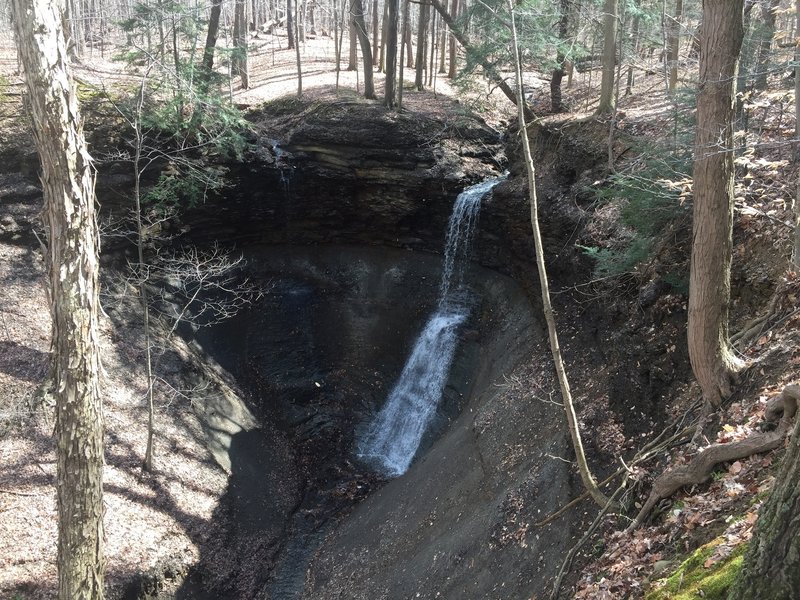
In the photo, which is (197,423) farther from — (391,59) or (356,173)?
(391,59)

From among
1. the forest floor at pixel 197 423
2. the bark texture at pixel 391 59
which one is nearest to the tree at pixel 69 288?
the forest floor at pixel 197 423

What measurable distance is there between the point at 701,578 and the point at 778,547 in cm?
141

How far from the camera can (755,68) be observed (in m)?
9.13

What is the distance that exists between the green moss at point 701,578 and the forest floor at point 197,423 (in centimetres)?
11

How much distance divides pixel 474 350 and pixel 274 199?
8646 mm

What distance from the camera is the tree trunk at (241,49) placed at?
17.2 metres

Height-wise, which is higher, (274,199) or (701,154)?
(701,154)

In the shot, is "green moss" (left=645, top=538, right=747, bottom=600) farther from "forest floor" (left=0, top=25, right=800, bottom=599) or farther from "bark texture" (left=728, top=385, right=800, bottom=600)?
"bark texture" (left=728, top=385, right=800, bottom=600)

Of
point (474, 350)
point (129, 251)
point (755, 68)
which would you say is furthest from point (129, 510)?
point (755, 68)

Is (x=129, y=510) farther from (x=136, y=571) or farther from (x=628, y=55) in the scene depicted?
(x=628, y=55)

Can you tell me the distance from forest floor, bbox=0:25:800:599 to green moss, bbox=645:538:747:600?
0.35 feet

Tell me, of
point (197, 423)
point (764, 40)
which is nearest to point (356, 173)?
point (197, 423)

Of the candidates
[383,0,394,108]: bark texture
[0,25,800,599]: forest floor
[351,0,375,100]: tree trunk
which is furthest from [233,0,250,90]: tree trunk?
[0,25,800,599]: forest floor

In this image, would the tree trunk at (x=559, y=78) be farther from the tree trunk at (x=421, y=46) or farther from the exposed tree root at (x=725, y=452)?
the exposed tree root at (x=725, y=452)
